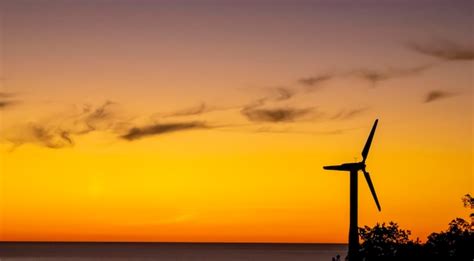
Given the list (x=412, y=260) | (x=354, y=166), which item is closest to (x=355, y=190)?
(x=354, y=166)

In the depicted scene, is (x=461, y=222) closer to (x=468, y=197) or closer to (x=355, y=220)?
(x=468, y=197)

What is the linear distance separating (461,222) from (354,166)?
11265 millimetres

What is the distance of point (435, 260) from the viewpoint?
90625 mm

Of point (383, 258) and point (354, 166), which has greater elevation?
Result: point (354, 166)

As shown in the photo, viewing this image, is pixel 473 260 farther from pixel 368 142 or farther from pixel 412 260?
pixel 368 142

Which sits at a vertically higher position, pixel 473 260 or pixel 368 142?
pixel 368 142

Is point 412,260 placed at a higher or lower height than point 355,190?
lower

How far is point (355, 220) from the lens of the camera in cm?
9038

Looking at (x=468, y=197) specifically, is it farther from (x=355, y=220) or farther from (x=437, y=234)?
(x=355, y=220)

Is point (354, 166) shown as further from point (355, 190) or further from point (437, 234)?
point (437, 234)

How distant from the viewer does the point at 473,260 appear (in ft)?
298

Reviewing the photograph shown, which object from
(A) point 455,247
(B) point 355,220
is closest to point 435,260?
(A) point 455,247

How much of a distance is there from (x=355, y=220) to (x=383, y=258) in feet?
17.9

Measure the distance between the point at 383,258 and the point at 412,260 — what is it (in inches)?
108
